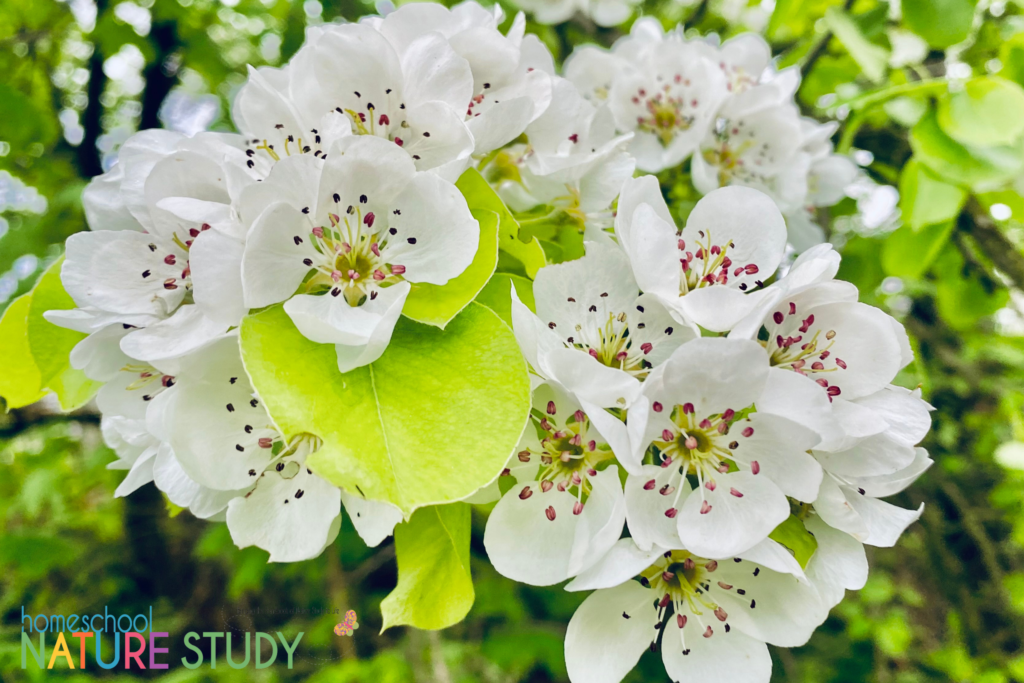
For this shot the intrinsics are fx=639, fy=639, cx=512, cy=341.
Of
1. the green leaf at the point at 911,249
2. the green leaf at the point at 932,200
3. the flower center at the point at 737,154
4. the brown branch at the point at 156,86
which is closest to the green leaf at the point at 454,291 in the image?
the flower center at the point at 737,154

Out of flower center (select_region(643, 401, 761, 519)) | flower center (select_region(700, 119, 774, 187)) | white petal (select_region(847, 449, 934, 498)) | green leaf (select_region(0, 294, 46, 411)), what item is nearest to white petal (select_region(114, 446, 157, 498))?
green leaf (select_region(0, 294, 46, 411))

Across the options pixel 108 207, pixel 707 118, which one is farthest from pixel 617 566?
pixel 707 118

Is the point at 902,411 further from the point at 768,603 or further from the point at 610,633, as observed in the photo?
the point at 610,633

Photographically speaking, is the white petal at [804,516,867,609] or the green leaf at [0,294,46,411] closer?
the white petal at [804,516,867,609]

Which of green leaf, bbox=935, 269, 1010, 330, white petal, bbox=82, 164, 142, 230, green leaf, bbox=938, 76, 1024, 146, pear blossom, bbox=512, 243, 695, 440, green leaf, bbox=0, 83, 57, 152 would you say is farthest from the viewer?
green leaf, bbox=0, 83, 57, 152

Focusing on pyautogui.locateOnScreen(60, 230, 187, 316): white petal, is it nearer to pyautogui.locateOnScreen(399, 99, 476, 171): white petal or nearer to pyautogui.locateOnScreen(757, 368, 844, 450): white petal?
pyautogui.locateOnScreen(399, 99, 476, 171): white petal

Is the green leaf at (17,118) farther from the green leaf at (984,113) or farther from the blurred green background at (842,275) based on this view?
the green leaf at (984,113)
